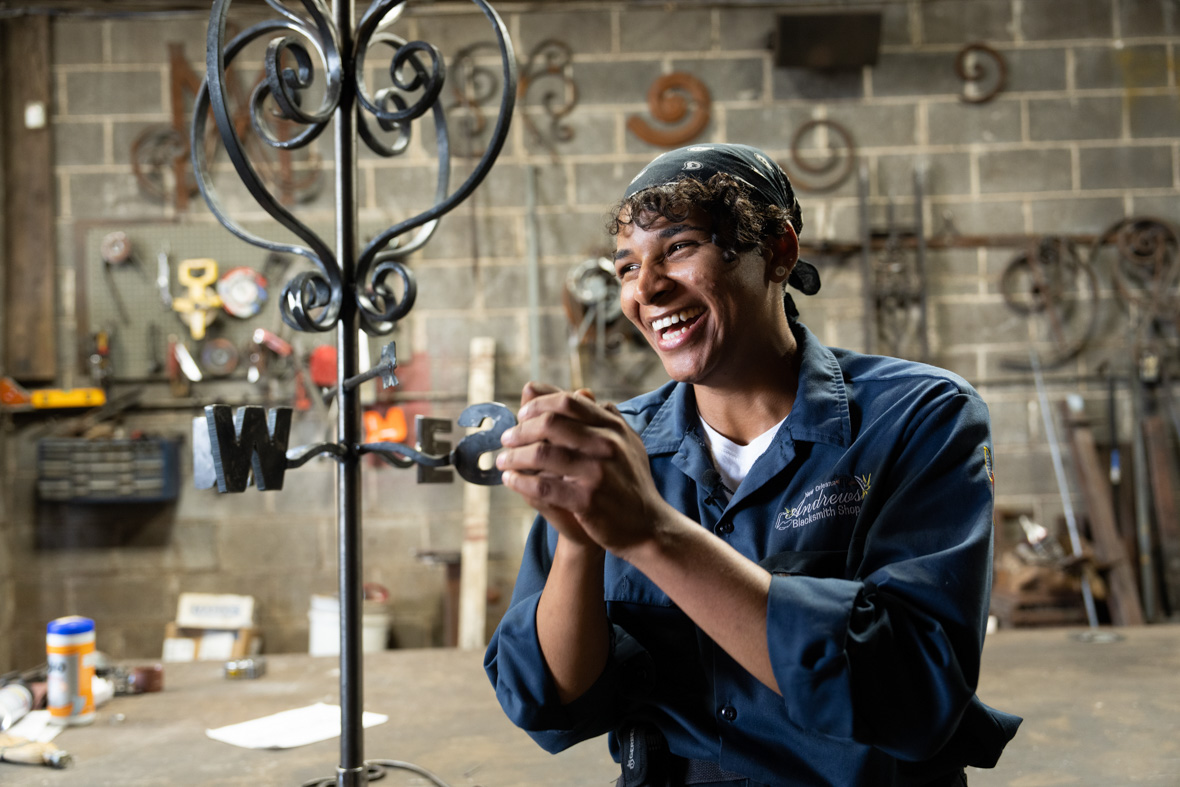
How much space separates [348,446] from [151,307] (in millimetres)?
3284

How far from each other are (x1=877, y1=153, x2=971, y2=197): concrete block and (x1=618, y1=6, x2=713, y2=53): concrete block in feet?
3.29

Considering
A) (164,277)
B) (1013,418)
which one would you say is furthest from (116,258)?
(1013,418)

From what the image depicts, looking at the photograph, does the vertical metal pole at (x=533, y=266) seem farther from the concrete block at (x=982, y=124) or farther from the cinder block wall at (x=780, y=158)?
the concrete block at (x=982, y=124)

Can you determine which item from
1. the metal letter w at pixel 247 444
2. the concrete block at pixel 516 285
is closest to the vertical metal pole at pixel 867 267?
the concrete block at pixel 516 285

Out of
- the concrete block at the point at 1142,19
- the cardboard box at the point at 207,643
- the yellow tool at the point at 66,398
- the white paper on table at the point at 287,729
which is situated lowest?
the cardboard box at the point at 207,643

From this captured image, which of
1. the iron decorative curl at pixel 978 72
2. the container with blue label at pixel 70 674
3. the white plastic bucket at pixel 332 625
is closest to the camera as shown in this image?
the container with blue label at pixel 70 674

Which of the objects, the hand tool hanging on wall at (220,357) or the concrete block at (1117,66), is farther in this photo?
the concrete block at (1117,66)

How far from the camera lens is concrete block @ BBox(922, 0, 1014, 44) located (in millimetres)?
4129

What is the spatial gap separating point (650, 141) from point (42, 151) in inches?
108

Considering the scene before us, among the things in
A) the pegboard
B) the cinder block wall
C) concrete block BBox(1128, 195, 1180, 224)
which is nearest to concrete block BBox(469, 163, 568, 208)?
the cinder block wall

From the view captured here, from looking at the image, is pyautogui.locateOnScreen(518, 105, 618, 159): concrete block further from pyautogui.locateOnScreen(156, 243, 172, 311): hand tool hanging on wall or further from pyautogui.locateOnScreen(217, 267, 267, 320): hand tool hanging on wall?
pyautogui.locateOnScreen(156, 243, 172, 311): hand tool hanging on wall

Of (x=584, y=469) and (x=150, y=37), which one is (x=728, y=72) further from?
(x=584, y=469)

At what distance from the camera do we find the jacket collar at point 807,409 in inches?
46.1

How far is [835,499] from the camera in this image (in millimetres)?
1119
